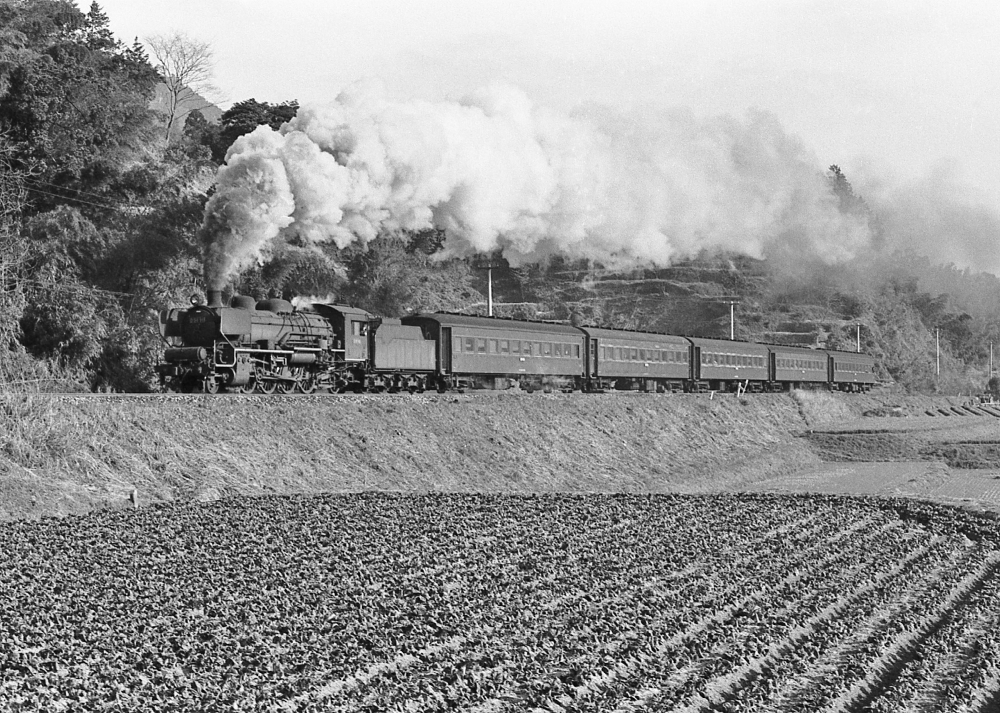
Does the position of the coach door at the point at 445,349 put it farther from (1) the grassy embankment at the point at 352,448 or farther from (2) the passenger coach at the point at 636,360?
(2) the passenger coach at the point at 636,360

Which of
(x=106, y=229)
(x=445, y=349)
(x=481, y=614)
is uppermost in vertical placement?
(x=106, y=229)

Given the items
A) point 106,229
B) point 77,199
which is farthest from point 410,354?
point 77,199

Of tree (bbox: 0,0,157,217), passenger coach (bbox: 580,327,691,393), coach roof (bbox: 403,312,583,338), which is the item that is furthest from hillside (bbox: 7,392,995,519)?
tree (bbox: 0,0,157,217)

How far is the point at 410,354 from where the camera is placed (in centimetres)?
3838

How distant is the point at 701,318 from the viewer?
122 m

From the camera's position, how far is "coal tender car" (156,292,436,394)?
30.6 metres

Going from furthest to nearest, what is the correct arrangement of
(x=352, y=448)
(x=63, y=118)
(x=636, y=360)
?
(x=636, y=360)
(x=63, y=118)
(x=352, y=448)

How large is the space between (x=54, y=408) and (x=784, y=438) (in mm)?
36001

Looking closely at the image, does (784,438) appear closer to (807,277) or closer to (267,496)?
(267,496)

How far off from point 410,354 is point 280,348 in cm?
684

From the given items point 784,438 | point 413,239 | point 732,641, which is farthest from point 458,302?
point 732,641

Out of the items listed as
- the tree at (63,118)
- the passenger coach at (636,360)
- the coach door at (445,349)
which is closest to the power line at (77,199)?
the tree at (63,118)

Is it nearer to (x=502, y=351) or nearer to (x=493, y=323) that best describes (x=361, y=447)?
(x=502, y=351)

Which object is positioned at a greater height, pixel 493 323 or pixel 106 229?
pixel 106 229
